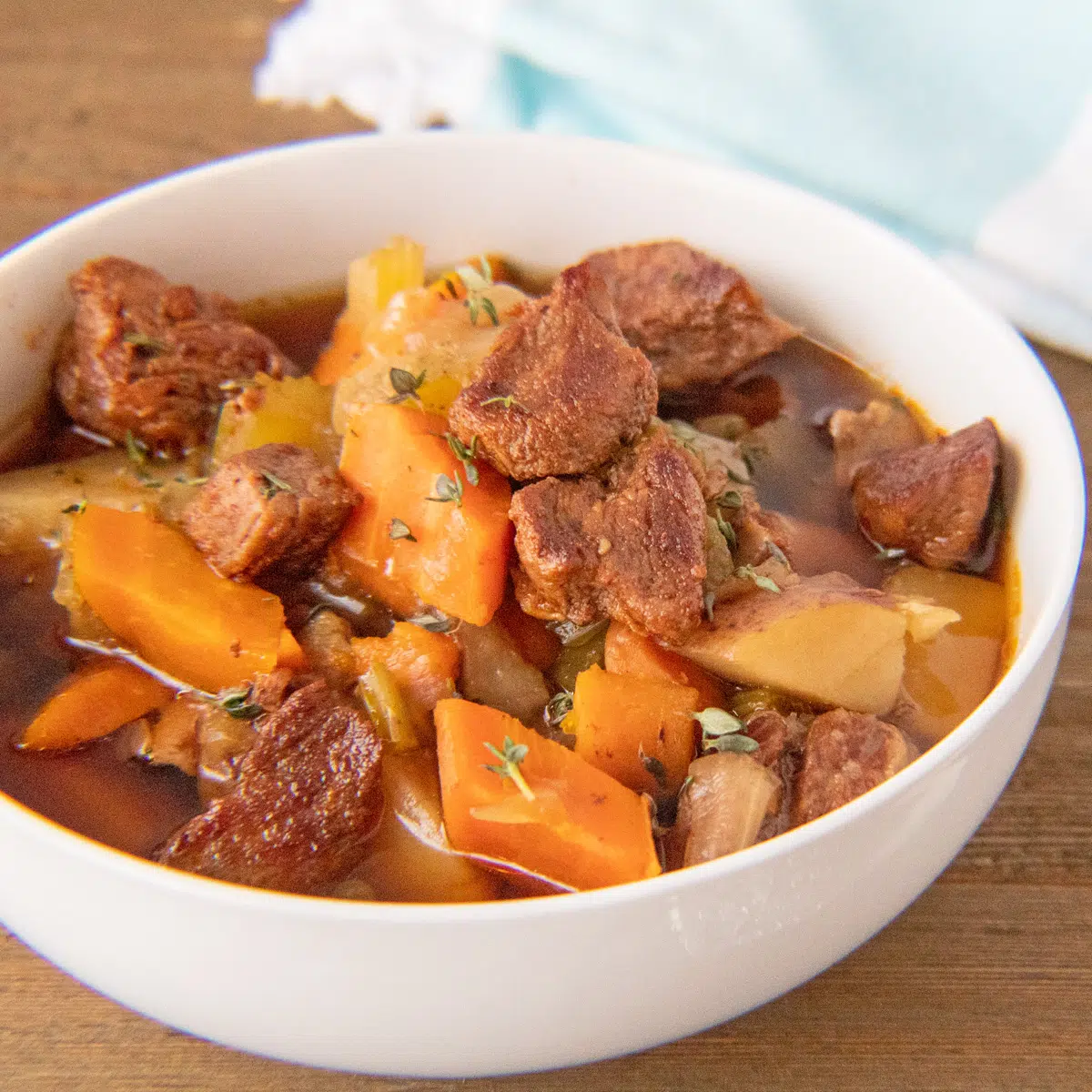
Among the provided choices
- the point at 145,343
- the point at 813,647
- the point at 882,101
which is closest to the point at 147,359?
the point at 145,343

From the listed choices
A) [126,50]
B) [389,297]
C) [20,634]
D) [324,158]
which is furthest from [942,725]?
[126,50]

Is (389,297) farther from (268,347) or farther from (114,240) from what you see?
(114,240)

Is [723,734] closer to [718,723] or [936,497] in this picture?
[718,723]

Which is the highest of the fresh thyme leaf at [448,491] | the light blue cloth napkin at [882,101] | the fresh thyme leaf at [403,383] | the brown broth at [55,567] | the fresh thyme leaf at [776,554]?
the light blue cloth napkin at [882,101]

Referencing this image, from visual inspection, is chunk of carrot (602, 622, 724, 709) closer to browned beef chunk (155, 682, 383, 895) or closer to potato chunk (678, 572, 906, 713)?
potato chunk (678, 572, 906, 713)

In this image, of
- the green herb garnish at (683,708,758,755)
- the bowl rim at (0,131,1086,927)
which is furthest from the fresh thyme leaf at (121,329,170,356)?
the green herb garnish at (683,708,758,755)

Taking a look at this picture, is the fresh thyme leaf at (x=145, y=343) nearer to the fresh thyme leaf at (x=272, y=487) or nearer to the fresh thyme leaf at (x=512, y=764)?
the fresh thyme leaf at (x=272, y=487)

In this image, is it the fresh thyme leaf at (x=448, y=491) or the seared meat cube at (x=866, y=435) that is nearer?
the fresh thyme leaf at (x=448, y=491)

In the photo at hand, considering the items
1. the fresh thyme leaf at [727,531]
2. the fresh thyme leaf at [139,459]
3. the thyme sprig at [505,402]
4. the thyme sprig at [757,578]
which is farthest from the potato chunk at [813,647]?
the fresh thyme leaf at [139,459]
